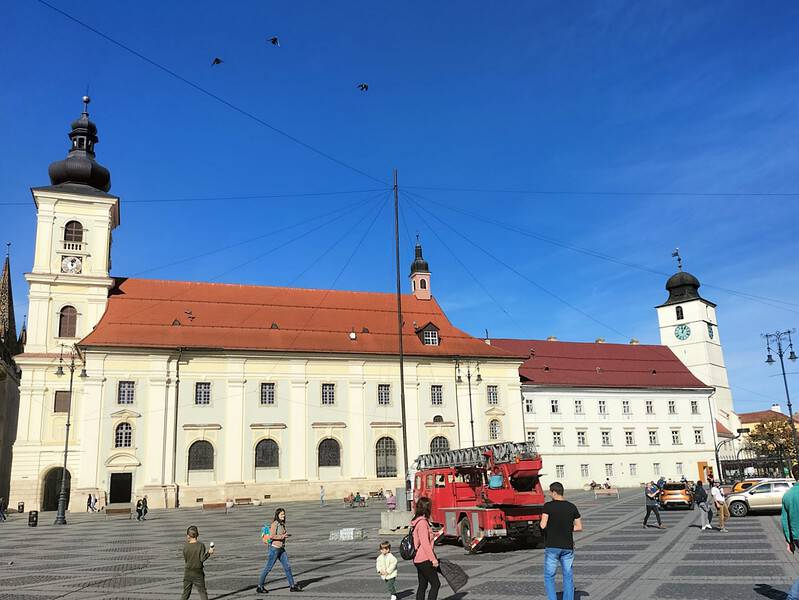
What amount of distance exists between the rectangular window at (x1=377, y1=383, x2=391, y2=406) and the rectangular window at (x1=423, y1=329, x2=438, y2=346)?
5.07 m

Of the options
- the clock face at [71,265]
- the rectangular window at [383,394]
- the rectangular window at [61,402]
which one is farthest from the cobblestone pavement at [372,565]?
the clock face at [71,265]

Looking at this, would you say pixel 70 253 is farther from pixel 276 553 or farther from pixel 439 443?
pixel 276 553

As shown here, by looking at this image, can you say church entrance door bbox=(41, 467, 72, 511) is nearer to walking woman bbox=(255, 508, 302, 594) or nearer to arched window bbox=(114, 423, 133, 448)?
arched window bbox=(114, 423, 133, 448)

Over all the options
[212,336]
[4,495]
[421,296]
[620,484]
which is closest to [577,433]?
[620,484]

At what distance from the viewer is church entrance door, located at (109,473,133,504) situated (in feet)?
143

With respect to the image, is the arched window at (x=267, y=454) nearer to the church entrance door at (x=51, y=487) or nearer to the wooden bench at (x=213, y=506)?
the wooden bench at (x=213, y=506)

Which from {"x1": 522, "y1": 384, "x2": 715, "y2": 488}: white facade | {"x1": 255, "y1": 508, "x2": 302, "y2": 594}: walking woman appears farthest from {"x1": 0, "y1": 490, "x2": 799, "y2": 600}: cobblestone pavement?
{"x1": 522, "y1": 384, "x2": 715, "y2": 488}: white facade

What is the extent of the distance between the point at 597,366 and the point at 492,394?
14.9 meters

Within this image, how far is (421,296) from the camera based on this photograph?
203ft

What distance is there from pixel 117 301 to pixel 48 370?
262 inches

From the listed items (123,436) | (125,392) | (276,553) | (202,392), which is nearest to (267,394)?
(202,392)

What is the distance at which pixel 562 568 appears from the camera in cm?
919

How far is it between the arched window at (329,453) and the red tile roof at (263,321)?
6816mm

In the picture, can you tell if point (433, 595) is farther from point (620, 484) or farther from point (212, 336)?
point (620, 484)
